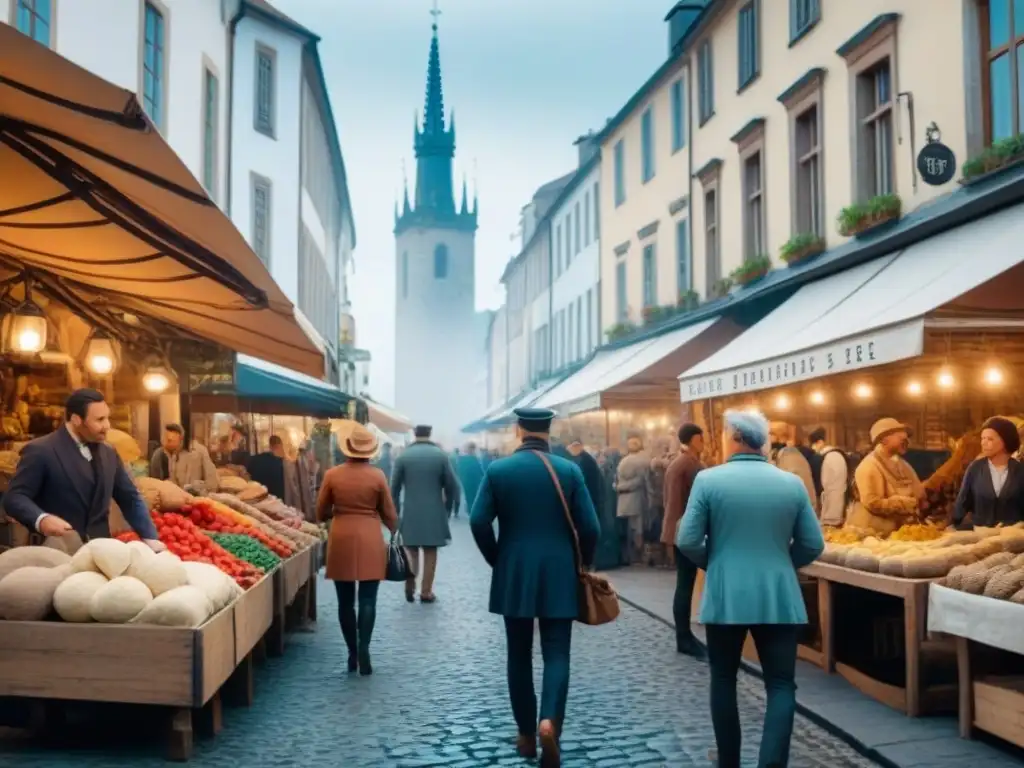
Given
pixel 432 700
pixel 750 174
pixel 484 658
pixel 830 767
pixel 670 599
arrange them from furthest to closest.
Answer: pixel 750 174 < pixel 670 599 < pixel 484 658 < pixel 432 700 < pixel 830 767

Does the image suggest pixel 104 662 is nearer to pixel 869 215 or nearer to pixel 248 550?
pixel 248 550

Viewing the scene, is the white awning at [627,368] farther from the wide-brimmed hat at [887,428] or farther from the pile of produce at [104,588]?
the pile of produce at [104,588]

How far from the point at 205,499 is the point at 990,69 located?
8950 millimetres

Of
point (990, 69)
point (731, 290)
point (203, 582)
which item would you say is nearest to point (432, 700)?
point (203, 582)

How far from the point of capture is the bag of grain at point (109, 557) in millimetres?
7000

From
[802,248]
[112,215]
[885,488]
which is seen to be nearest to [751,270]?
[802,248]

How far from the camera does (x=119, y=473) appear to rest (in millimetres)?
8047

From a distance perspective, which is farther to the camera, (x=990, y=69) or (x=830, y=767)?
(x=990, y=69)

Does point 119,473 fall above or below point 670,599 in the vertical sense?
above

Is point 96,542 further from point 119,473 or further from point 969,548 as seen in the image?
point 969,548

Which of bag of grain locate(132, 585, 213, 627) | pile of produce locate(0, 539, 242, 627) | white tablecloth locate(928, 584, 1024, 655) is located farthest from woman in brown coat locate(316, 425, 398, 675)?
white tablecloth locate(928, 584, 1024, 655)

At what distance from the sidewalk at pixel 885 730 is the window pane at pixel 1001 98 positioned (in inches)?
240

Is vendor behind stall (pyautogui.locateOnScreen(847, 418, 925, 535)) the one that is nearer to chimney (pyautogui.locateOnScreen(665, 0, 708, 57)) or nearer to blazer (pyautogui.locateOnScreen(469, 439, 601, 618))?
blazer (pyautogui.locateOnScreen(469, 439, 601, 618))

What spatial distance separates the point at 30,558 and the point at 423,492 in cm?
723
